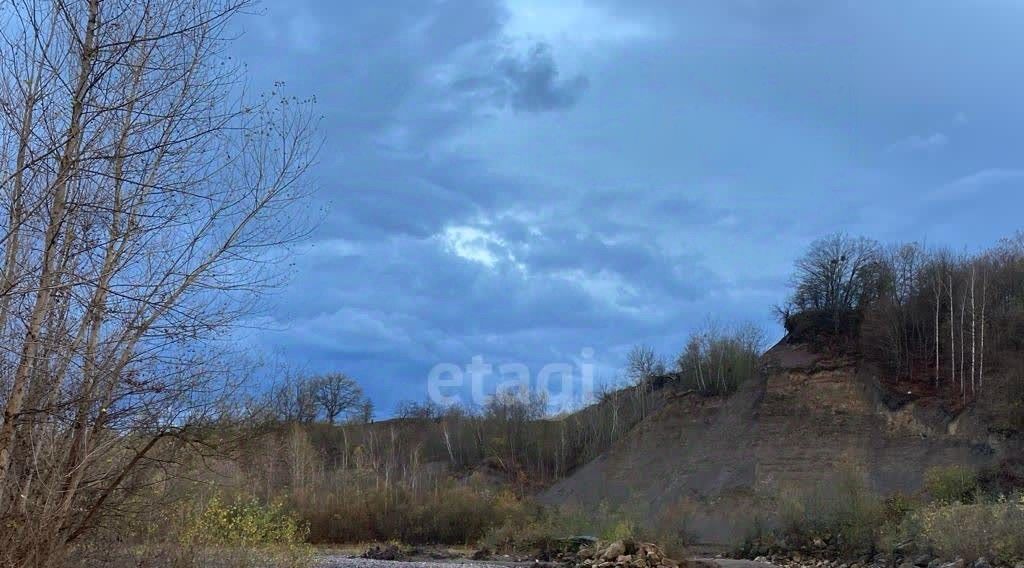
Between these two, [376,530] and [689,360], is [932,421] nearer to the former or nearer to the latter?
[689,360]

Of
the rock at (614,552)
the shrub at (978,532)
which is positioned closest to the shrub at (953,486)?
the shrub at (978,532)

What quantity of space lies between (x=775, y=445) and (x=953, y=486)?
850 inches

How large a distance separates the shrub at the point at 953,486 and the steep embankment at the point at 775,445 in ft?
26.8

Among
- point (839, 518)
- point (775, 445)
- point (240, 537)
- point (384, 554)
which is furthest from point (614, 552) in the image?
point (775, 445)

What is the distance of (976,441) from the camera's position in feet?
194

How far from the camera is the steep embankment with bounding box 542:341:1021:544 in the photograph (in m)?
58.9

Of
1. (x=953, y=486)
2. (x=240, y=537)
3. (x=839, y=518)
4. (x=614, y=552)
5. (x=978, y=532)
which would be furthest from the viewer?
(x=953, y=486)

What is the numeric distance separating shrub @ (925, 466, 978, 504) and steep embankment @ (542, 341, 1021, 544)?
322 inches

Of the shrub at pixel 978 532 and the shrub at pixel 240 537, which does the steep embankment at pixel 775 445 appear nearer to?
the shrub at pixel 978 532

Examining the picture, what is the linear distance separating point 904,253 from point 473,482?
43.3 metres

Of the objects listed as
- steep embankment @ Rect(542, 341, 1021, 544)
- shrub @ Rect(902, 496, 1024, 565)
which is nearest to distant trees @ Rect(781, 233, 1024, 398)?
steep embankment @ Rect(542, 341, 1021, 544)

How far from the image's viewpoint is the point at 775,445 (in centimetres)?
6725

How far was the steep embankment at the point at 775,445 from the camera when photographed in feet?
193

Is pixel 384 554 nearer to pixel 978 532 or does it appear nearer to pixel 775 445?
pixel 978 532
